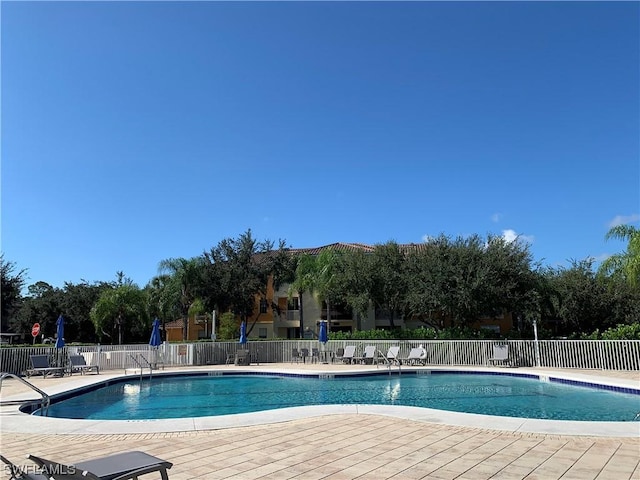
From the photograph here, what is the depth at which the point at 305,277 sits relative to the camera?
102 feet

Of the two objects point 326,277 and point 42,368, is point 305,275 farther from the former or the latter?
point 42,368

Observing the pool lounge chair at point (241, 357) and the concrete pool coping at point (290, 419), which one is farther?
the pool lounge chair at point (241, 357)

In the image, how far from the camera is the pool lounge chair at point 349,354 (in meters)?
20.6

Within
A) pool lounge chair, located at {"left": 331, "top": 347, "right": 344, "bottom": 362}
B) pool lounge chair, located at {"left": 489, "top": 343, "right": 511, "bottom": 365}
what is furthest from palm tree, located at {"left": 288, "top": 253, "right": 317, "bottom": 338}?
pool lounge chair, located at {"left": 489, "top": 343, "right": 511, "bottom": 365}

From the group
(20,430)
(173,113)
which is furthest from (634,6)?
(20,430)

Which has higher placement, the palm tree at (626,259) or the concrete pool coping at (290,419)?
the palm tree at (626,259)

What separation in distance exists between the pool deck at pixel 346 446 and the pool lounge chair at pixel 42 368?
802 centimetres

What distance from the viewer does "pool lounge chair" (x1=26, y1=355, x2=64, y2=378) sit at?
15.6 metres

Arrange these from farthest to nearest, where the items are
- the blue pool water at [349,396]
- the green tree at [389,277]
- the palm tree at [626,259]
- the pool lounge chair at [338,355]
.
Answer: the green tree at [389,277], the pool lounge chair at [338,355], the palm tree at [626,259], the blue pool water at [349,396]

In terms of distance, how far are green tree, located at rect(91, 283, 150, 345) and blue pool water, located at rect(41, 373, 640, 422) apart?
80.8ft

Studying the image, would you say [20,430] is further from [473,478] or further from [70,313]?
[70,313]

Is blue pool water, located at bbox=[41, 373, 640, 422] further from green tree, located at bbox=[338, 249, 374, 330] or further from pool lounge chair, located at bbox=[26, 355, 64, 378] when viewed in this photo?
green tree, located at bbox=[338, 249, 374, 330]

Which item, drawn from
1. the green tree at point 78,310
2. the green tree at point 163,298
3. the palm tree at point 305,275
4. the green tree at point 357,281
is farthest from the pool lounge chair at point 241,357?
the green tree at point 78,310

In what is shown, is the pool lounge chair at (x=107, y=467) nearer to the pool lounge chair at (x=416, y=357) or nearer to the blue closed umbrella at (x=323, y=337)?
the pool lounge chair at (x=416, y=357)
